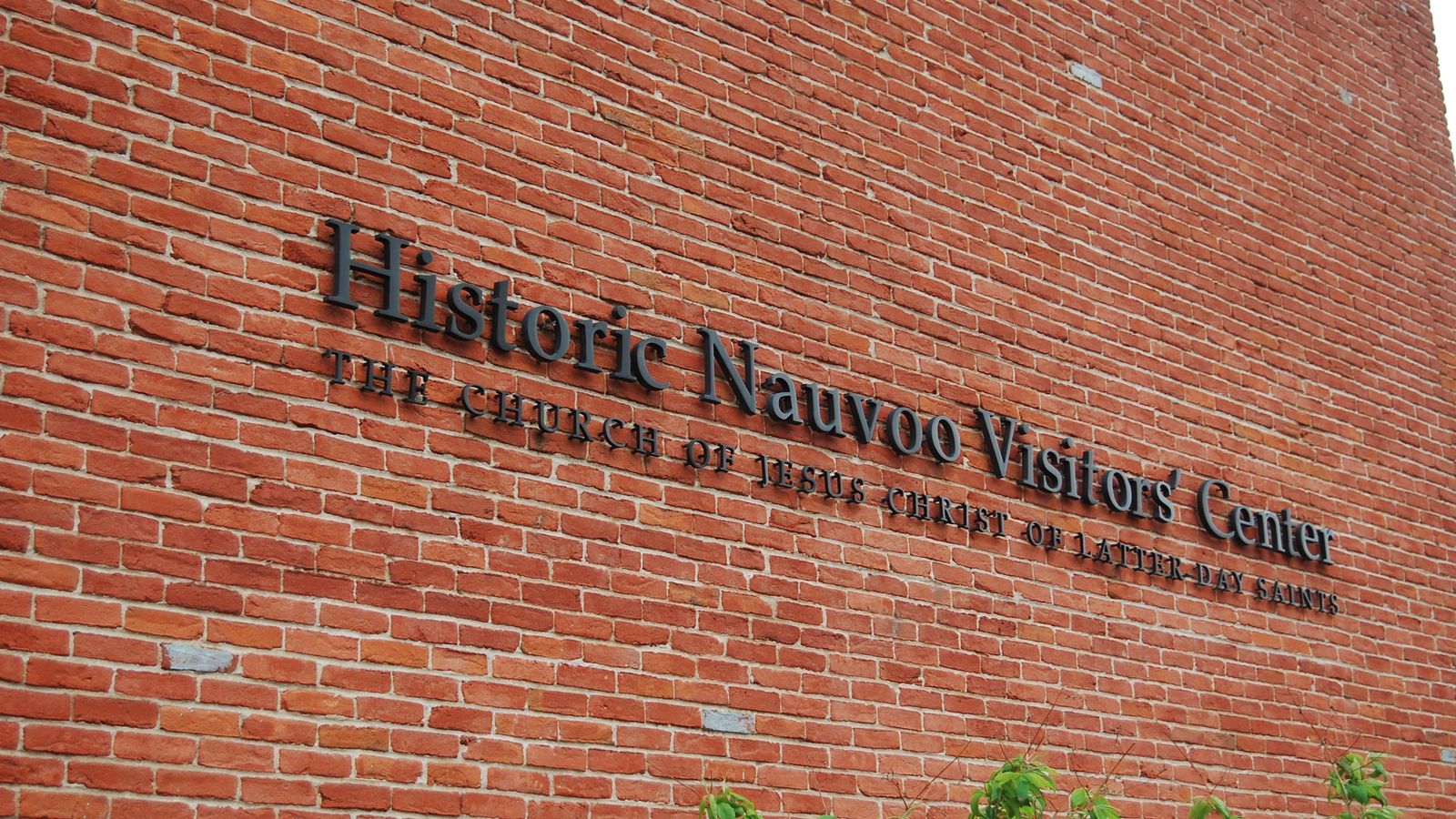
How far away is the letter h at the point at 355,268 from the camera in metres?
4.42

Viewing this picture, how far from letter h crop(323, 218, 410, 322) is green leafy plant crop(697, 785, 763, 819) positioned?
1.62 metres

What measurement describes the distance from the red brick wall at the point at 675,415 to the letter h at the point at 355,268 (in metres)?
0.05

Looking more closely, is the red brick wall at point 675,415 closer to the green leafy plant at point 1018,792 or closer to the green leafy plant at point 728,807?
the green leafy plant at point 728,807

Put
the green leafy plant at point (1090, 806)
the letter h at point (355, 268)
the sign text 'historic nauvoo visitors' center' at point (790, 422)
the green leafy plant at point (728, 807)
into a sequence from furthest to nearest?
the sign text 'historic nauvoo visitors' center' at point (790, 422)
the letter h at point (355, 268)
the green leafy plant at point (728, 807)
the green leafy plant at point (1090, 806)

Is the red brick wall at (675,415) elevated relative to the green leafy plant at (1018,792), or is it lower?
elevated

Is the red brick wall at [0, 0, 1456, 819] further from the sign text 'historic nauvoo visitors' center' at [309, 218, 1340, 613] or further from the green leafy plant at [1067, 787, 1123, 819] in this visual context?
the green leafy plant at [1067, 787, 1123, 819]

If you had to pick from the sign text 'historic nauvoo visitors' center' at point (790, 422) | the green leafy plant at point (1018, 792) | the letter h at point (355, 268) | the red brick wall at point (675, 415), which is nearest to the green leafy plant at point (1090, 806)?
the green leafy plant at point (1018, 792)

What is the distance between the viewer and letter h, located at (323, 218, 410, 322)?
4.42 metres

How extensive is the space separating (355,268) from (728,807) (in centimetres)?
183

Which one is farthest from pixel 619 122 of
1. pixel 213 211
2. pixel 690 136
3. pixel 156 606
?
pixel 156 606

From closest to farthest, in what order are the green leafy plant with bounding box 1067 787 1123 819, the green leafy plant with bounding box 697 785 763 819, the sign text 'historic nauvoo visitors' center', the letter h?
the green leafy plant with bounding box 1067 787 1123 819 < the green leafy plant with bounding box 697 785 763 819 < the letter h < the sign text 'historic nauvoo visitors' center'

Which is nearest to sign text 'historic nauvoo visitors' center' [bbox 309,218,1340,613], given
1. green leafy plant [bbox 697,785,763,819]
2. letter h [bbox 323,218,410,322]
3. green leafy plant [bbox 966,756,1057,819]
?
letter h [bbox 323,218,410,322]

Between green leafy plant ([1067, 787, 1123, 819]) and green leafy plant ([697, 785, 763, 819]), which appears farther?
green leafy plant ([697, 785, 763, 819])

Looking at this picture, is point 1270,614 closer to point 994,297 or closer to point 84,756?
point 994,297
